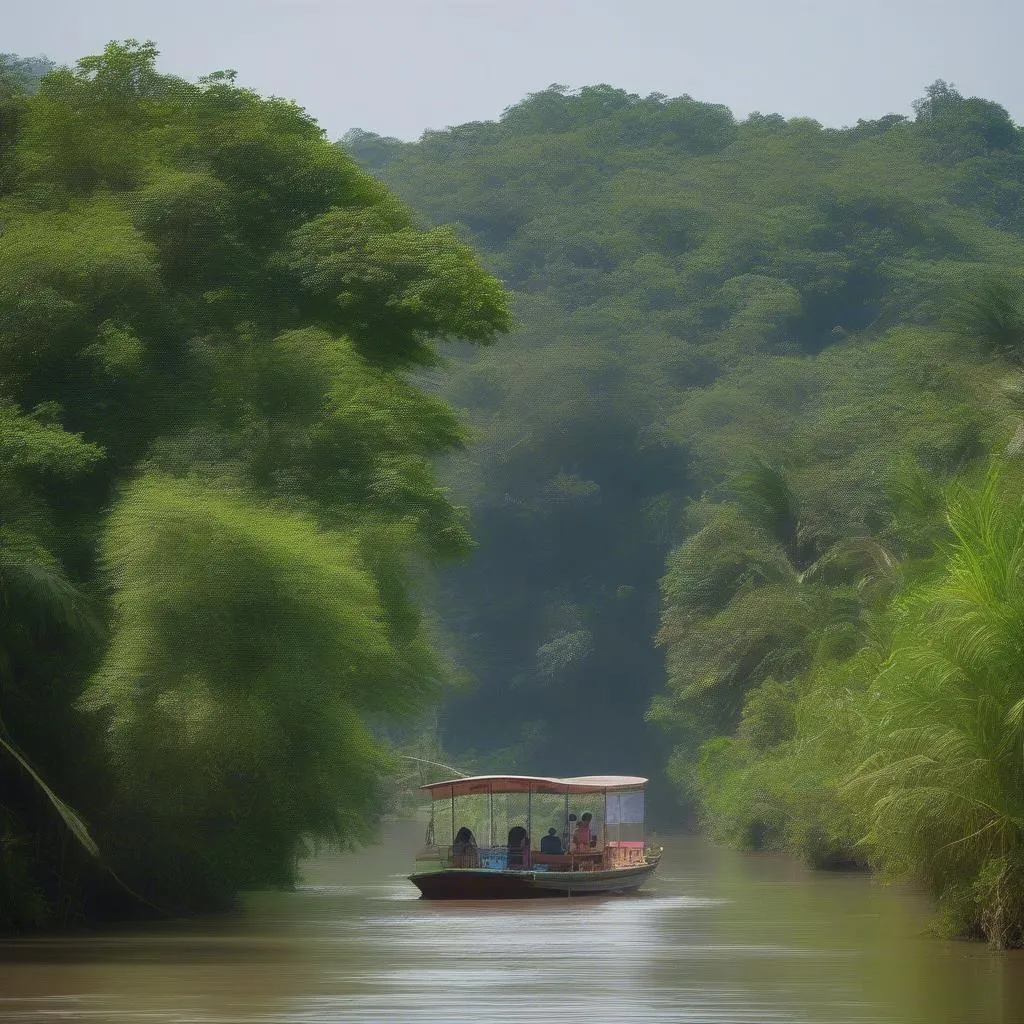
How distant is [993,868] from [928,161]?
99994 millimetres

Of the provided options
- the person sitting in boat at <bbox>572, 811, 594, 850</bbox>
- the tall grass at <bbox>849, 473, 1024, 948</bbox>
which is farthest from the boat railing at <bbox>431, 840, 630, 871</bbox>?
the tall grass at <bbox>849, 473, 1024, 948</bbox>

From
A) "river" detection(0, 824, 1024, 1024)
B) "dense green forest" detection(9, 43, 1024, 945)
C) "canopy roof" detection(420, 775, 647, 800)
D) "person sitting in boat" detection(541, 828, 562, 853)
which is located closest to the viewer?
"river" detection(0, 824, 1024, 1024)

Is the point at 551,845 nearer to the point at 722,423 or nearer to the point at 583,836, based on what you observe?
the point at 583,836

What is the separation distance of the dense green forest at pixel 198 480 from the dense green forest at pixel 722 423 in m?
7.84

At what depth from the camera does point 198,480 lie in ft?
106

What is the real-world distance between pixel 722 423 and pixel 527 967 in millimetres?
73749

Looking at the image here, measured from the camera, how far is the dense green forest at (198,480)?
96.8ft

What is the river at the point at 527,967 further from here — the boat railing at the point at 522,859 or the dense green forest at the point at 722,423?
the dense green forest at the point at 722,423

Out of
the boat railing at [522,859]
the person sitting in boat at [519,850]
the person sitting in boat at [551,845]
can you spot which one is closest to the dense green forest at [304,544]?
the boat railing at [522,859]

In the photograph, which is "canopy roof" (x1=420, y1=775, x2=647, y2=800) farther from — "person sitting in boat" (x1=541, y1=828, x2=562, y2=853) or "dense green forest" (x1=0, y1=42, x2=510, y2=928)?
"dense green forest" (x1=0, y1=42, x2=510, y2=928)

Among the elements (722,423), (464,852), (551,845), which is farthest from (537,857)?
(722,423)

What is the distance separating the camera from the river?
20.0 m

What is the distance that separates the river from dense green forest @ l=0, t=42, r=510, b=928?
1796 mm

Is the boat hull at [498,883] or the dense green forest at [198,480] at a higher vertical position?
the dense green forest at [198,480]
